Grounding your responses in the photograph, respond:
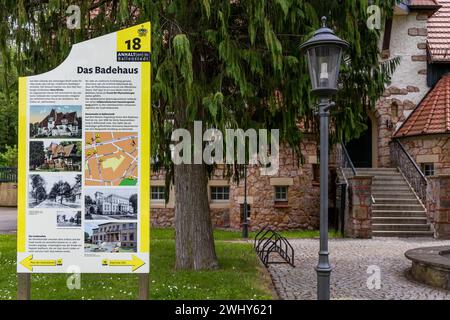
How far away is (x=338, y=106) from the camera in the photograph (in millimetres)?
8094

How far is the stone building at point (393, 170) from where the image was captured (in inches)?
541

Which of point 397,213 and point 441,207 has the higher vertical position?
point 441,207

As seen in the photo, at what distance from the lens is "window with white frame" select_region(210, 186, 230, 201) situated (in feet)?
55.7

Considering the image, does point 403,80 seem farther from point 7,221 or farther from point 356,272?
point 7,221

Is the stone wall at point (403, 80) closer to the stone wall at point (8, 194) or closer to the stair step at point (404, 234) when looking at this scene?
the stair step at point (404, 234)

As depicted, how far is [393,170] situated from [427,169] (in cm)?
107

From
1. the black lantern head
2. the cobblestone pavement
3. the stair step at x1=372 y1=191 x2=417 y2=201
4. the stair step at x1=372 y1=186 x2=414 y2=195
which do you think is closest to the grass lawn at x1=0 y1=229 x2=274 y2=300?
the cobblestone pavement

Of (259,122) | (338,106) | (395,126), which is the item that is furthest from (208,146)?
(395,126)

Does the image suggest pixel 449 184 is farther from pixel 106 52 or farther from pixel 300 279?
pixel 106 52

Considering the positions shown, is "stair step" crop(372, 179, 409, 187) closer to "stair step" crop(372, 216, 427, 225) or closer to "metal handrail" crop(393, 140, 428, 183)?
"metal handrail" crop(393, 140, 428, 183)

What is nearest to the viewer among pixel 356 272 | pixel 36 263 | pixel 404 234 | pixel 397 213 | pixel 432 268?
pixel 36 263

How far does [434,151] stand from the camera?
14.7m

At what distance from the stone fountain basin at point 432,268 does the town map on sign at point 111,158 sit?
471cm

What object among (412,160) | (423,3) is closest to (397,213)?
(412,160)
